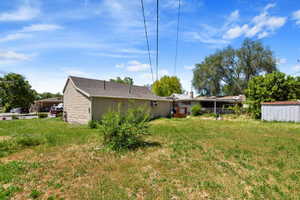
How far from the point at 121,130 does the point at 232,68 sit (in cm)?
3307

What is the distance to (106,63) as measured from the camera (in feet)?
49.5

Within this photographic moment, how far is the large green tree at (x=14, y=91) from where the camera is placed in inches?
1011

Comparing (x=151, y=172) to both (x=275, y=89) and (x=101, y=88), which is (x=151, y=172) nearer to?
(x=101, y=88)

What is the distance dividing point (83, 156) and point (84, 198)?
2.31 meters

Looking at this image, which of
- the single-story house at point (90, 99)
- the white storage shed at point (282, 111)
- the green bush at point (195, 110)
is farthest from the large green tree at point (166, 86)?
the white storage shed at point (282, 111)

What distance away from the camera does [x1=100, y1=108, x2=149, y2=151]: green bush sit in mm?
5496

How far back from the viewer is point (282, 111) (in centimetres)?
1309

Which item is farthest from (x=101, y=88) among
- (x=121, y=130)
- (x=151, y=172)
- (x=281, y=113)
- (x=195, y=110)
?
(x=281, y=113)

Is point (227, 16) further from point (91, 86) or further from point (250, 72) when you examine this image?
point (250, 72)

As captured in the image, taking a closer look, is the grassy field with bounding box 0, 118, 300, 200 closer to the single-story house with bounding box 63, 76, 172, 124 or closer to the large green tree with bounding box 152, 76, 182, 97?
the single-story house with bounding box 63, 76, 172, 124

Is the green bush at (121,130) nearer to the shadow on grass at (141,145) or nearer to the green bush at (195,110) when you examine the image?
the shadow on grass at (141,145)

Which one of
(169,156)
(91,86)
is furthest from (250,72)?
(169,156)

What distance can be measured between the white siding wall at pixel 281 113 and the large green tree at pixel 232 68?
18.9 m

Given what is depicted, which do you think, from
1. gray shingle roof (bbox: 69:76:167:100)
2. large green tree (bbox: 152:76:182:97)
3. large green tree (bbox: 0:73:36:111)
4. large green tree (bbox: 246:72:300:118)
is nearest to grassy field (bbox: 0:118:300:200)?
gray shingle roof (bbox: 69:76:167:100)
